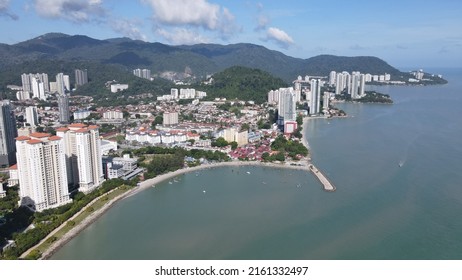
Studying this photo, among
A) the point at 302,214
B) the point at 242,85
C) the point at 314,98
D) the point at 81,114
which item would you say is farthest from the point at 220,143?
the point at 242,85

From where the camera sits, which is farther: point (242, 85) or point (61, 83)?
point (61, 83)

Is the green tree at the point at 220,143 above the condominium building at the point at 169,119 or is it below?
below

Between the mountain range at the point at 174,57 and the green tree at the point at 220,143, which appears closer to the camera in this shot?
the green tree at the point at 220,143

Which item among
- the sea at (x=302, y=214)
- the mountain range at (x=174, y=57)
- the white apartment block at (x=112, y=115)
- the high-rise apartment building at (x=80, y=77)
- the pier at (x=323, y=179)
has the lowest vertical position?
the sea at (x=302, y=214)

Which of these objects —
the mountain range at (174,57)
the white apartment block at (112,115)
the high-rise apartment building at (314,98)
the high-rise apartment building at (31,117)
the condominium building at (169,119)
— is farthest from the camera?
the mountain range at (174,57)

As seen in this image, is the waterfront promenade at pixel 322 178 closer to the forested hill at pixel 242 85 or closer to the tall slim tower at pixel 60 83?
the forested hill at pixel 242 85

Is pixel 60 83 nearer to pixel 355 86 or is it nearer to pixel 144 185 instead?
pixel 355 86

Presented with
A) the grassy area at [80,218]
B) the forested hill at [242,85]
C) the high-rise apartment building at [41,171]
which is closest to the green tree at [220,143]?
the grassy area at [80,218]
